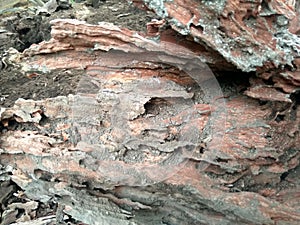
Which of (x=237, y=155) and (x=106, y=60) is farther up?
(x=106, y=60)

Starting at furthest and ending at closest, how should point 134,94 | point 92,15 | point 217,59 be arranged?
1. point 92,15
2. point 134,94
3. point 217,59

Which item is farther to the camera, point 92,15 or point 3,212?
point 92,15

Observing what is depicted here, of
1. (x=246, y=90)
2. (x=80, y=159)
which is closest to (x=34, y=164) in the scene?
(x=80, y=159)

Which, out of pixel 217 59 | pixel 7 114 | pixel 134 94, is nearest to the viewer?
pixel 217 59

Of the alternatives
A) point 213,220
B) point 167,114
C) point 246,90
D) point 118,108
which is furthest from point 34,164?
point 246,90

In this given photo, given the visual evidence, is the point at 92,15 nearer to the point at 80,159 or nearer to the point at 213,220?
the point at 80,159

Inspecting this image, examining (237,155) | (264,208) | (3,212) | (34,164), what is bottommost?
(3,212)

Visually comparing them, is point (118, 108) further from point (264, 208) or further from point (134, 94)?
point (264, 208)
